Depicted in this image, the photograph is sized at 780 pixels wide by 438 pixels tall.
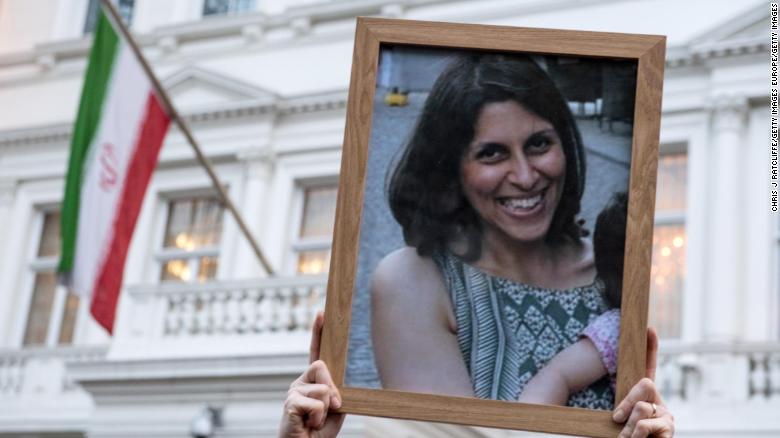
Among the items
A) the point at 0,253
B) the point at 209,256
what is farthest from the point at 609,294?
the point at 0,253

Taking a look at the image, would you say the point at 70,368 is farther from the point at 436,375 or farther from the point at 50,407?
the point at 436,375

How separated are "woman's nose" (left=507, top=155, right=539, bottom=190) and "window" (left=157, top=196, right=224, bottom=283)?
40.1 ft

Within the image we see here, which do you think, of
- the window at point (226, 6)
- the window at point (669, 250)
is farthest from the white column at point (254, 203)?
the window at point (669, 250)

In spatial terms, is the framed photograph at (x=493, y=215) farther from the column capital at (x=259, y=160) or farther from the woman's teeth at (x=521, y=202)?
the column capital at (x=259, y=160)

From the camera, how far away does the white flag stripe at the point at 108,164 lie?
13.6 metres

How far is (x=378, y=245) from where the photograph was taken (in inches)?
174

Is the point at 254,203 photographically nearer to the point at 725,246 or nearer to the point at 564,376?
the point at 725,246

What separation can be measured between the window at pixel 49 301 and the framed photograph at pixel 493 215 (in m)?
13.5

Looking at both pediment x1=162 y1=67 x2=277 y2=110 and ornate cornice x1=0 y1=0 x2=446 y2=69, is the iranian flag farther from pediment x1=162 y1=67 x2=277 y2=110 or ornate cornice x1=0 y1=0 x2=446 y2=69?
ornate cornice x1=0 y1=0 x2=446 y2=69

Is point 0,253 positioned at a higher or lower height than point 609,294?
higher

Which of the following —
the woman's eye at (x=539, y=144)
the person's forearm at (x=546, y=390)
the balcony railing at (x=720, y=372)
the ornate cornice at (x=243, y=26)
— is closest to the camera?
the person's forearm at (x=546, y=390)

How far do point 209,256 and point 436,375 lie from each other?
12.7m

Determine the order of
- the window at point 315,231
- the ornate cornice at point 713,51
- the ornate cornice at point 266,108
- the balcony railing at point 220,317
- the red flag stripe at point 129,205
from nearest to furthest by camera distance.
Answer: the balcony railing at point 220,317 → the red flag stripe at point 129,205 → the ornate cornice at point 713,51 → the window at point 315,231 → the ornate cornice at point 266,108

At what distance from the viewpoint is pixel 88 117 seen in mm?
13781
